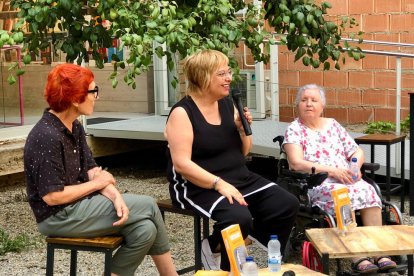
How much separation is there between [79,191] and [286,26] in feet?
7.02

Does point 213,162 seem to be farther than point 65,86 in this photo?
Yes

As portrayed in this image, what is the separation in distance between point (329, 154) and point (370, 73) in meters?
3.46

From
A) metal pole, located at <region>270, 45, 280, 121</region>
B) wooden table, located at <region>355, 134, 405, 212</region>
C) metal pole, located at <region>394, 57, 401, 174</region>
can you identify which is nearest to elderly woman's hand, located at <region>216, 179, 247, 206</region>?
wooden table, located at <region>355, 134, 405, 212</region>

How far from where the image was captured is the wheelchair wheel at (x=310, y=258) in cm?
487

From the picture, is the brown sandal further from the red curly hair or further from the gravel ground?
the red curly hair

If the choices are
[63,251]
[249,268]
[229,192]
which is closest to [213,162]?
[229,192]

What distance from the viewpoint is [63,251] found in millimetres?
5762

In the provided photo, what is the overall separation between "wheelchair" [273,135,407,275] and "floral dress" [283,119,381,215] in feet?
0.26

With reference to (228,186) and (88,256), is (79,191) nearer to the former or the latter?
(228,186)

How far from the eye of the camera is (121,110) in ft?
31.7

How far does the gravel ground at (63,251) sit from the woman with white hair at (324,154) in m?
0.43

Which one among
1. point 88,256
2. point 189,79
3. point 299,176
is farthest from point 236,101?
point 88,256

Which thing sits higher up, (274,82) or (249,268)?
(274,82)

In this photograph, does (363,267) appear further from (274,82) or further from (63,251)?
(274,82)
